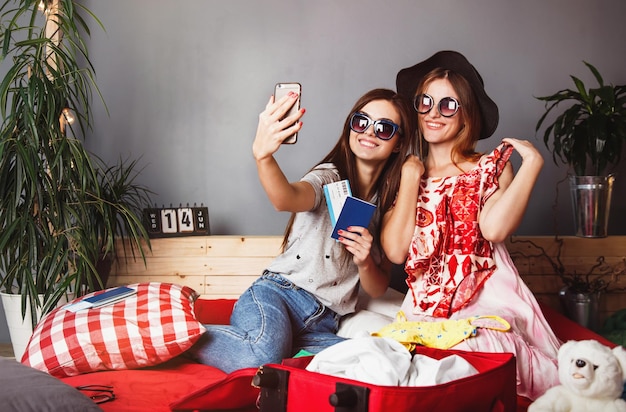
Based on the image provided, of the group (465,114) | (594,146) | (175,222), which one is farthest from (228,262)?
(594,146)

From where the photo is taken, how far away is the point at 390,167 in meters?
2.32

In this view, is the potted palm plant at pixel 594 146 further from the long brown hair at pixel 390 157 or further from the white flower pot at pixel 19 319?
the white flower pot at pixel 19 319

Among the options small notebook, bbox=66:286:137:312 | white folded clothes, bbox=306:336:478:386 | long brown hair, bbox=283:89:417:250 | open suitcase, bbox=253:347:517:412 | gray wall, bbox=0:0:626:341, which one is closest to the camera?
open suitcase, bbox=253:347:517:412

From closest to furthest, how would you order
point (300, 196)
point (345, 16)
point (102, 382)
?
1. point (102, 382)
2. point (300, 196)
3. point (345, 16)

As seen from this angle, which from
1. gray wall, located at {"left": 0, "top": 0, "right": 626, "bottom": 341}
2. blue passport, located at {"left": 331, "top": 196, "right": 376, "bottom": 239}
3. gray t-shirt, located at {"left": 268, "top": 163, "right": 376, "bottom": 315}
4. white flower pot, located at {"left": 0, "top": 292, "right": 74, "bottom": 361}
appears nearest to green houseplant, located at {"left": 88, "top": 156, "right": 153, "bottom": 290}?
white flower pot, located at {"left": 0, "top": 292, "right": 74, "bottom": 361}

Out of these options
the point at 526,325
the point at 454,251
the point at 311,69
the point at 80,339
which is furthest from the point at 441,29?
the point at 80,339

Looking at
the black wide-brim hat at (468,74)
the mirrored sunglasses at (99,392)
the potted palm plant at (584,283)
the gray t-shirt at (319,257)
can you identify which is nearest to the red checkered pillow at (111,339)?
the mirrored sunglasses at (99,392)

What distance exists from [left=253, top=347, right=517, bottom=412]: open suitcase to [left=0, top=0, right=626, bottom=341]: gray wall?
2.01 metres

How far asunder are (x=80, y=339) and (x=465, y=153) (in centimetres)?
137

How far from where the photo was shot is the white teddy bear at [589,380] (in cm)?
140

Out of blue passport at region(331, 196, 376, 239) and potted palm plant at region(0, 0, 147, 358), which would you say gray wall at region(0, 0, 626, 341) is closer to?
potted palm plant at region(0, 0, 147, 358)

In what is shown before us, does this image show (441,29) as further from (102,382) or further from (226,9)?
(102,382)

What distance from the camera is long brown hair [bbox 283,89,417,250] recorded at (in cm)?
224

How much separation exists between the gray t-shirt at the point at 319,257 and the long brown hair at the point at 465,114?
0.43 metres
